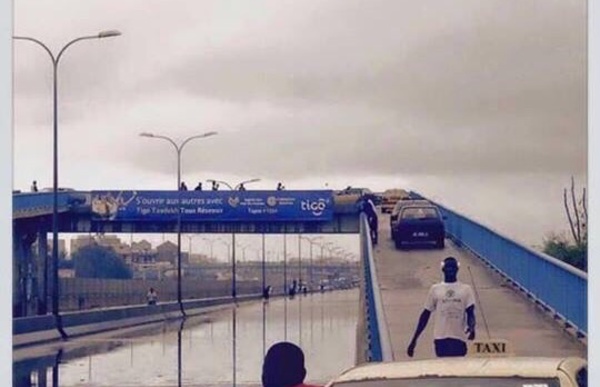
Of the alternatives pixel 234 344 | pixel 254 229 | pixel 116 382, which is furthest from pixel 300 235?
pixel 116 382

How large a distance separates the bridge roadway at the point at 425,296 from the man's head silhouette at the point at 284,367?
336 mm

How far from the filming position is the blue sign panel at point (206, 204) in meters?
5.06

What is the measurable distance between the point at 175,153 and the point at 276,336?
30.0 inches

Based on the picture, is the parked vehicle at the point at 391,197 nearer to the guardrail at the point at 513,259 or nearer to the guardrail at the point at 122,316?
the guardrail at the point at 513,259

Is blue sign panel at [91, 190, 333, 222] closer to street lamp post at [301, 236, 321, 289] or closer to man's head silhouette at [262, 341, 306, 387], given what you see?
street lamp post at [301, 236, 321, 289]

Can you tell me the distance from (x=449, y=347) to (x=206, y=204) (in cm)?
105

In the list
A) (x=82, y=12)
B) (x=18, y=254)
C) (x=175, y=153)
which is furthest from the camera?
(x=175, y=153)

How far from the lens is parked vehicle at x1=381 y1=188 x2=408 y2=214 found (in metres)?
5.02

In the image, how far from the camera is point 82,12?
468 centimetres

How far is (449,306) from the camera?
4.93 m

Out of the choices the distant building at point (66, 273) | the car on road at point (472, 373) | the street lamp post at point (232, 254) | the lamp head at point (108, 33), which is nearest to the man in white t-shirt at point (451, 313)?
the car on road at point (472, 373)

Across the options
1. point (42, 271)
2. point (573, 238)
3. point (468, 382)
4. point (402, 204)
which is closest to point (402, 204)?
point (402, 204)

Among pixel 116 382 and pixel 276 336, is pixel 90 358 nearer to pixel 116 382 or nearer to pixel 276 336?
pixel 116 382

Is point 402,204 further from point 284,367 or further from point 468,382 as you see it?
point 468,382
